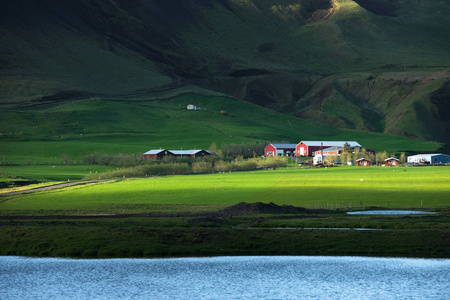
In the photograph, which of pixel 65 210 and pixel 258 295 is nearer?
pixel 258 295

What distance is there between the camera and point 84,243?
56812 mm

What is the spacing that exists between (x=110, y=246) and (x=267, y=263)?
14.1m

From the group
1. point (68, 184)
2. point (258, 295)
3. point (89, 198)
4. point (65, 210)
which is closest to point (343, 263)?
point (258, 295)

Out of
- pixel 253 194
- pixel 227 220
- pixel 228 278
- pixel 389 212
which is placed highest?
pixel 253 194

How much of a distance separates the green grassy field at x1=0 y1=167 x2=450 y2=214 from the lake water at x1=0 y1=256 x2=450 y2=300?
33.1 m

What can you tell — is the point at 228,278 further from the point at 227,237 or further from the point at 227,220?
the point at 227,220

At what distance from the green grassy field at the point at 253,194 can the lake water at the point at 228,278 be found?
3310 cm

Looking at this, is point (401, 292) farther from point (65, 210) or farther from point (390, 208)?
point (65, 210)

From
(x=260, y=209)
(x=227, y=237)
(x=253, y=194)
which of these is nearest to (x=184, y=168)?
(x=253, y=194)

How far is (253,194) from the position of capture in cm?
9919

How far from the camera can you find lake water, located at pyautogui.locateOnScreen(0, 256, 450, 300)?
4178 cm

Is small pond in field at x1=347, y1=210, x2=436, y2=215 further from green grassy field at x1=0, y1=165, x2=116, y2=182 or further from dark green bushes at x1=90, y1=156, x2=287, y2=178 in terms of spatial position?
green grassy field at x1=0, y1=165, x2=116, y2=182

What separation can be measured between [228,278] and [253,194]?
53368 millimetres

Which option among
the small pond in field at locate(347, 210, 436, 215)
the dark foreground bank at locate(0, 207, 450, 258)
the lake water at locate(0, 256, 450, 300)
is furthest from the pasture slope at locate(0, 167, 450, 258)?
the lake water at locate(0, 256, 450, 300)
